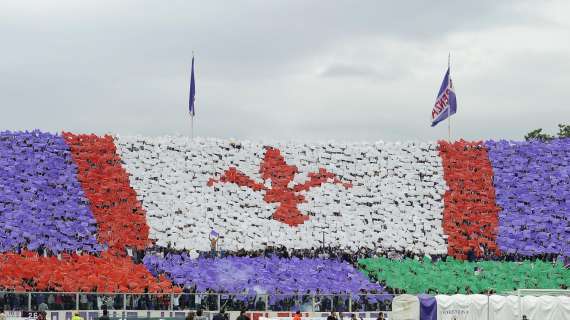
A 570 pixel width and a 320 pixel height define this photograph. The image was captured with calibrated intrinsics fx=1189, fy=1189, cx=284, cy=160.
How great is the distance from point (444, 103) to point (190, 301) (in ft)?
99.3

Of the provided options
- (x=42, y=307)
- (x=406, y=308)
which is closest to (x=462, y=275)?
(x=406, y=308)

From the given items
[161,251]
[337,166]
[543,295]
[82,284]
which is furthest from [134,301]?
[337,166]

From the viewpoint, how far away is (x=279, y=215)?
221 ft

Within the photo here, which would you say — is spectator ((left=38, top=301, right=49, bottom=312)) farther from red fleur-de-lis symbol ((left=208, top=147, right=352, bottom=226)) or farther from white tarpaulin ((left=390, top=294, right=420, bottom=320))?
red fleur-de-lis symbol ((left=208, top=147, right=352, bottom=226))

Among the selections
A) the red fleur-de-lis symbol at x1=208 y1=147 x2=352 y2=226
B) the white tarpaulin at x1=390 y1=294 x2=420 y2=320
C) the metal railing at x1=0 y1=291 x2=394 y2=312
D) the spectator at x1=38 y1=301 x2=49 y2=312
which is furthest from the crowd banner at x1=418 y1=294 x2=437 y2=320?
the red fleur-de-lis symbol at x1=208 y1=147 x2=352 y2=226

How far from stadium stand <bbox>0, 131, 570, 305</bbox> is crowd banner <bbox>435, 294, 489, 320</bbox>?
8.13 m

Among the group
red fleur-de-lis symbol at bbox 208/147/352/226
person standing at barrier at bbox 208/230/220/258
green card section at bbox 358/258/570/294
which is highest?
red fleur-de-lis symbol at bbox 208/147/352/226

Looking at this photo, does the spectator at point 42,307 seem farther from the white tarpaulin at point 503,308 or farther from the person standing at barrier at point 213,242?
the white tarpaulin at point 503,308

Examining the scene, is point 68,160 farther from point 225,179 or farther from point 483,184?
point 483,184

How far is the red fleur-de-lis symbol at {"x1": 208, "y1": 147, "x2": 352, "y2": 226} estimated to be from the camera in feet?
222

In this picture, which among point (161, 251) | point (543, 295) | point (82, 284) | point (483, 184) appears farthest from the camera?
point (483, 184)

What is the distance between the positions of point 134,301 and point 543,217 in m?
29.3

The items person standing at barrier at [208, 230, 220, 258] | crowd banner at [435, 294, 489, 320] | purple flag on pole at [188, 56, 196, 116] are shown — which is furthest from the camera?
purple flag on pole at [188, 56, 196, 116]

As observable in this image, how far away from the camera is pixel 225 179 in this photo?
69562mm
